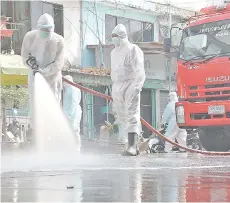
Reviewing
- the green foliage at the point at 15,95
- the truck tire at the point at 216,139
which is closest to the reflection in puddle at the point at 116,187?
the truck tire at the point at 216,139

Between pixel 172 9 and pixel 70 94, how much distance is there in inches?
752

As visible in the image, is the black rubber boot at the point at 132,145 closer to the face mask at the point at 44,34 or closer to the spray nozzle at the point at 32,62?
the spray nozzle at the point at 32,62

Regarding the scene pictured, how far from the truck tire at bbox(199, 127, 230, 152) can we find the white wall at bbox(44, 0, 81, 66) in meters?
12.2

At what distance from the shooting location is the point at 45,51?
28.7 ft

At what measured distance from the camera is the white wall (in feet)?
82.4

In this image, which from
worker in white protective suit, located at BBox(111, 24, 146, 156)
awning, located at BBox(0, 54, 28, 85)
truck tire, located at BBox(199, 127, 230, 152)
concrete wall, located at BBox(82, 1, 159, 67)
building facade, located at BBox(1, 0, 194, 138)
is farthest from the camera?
concrete wall, located at BBox(82, 1, 159, 67)

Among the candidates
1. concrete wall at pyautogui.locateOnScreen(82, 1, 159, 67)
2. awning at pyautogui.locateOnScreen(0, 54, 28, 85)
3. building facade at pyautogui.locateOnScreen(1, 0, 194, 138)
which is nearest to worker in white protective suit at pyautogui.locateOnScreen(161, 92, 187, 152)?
awning at pyautogui.locateOnScreen(0, 54, 28, 85)

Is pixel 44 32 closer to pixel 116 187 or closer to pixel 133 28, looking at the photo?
pixel 116 187

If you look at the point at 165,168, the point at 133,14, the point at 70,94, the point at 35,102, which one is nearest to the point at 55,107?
the point at 35,102

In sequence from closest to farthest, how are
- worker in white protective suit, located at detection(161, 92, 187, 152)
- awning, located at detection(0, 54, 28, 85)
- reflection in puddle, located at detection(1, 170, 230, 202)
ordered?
reflection in puddle, located at detection(1, 170, 230, 202), awning, located at detection(0, 54, 28, 85), worker in white protective suit, located at detection(161, 92, 187, 152)

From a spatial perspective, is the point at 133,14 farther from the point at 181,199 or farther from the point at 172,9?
the point at 181,199

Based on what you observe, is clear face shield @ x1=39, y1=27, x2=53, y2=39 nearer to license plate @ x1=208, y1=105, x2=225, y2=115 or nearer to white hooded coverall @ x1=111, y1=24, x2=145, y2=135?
white hooded coverall @ x1=111, y1=24, x2=145, y2=135

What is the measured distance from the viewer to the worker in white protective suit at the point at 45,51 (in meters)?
8.65

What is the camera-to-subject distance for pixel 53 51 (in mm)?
8758
